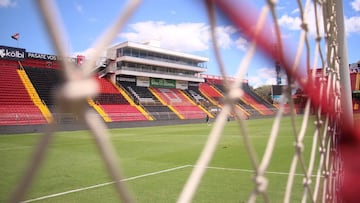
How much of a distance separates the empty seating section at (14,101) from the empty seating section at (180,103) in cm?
1016

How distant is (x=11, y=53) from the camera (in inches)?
829

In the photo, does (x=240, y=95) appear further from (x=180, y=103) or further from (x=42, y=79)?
(x=180, y=103)

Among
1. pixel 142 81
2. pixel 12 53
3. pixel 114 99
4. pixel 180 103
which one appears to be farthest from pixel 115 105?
pixel 12 53

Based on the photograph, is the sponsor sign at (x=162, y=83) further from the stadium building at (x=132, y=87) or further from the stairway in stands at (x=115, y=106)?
the stairway in stands at (x=115, y=106)

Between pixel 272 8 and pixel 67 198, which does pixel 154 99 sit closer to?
pixel 67 198

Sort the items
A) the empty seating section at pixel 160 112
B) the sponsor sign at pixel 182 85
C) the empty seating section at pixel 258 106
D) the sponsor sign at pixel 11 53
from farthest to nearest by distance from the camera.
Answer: the sponsor sign at pixel 182 85, the empty seating section at pixel 258 106, the empty seating section at pixel 160 112, the sponsor sign at pixel 11 53

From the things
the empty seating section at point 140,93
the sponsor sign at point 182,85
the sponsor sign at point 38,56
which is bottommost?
the empty seating section at point 140,93

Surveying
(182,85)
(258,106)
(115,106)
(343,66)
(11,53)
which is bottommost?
(258,106)

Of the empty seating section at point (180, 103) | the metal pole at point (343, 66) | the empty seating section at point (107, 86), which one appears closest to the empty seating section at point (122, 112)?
the empty seating section at point (107, 86)

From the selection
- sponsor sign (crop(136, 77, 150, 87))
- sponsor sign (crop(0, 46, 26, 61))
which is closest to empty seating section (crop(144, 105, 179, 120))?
sponsor sign (crop(136, 77, 150, 87))

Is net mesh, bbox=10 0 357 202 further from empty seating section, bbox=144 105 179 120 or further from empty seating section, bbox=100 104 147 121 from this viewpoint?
empty seating section, bbox=144 105 179 120

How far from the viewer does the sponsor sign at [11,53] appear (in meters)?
20.6

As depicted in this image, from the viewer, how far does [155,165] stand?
4.54 metres

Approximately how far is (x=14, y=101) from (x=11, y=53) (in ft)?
16.3
